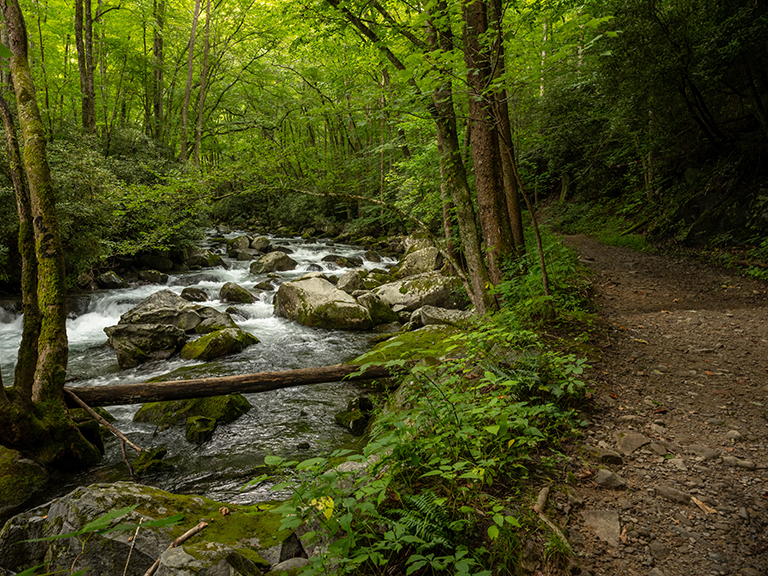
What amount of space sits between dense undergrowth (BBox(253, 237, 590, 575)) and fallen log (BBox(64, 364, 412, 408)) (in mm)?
1723

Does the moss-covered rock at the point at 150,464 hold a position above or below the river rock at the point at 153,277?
below

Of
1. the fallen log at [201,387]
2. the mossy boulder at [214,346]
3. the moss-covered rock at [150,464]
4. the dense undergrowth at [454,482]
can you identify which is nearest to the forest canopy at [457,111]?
the mossy boulder at [214,346]

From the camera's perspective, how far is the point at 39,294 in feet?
14.8

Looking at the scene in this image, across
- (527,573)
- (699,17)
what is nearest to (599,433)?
(527,573)

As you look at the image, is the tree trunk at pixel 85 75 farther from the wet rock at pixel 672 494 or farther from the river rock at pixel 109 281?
the wet rock at pixel 672 494

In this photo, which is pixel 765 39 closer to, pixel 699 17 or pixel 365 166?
pixel 699 17

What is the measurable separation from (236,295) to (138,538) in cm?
1049

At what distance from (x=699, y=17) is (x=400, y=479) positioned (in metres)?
11.3

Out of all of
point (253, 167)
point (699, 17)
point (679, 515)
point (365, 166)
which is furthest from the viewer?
point (365, 166)

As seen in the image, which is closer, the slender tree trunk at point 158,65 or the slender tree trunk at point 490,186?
the slender tree trunk at point 490,186

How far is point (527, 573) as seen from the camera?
208cm

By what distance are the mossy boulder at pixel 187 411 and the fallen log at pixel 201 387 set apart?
2.96 ft

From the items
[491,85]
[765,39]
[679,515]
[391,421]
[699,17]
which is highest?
A: [699,17]

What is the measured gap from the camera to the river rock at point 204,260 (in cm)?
1686
